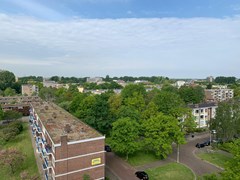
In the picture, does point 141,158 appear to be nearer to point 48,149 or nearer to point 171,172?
point 171,172

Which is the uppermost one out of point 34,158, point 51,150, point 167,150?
point 51,150

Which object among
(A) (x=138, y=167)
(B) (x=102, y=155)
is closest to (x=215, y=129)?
(A) (x=138, y=167)

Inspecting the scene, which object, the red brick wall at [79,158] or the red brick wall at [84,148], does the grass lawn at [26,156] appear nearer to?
the red brick wall at [79,158]

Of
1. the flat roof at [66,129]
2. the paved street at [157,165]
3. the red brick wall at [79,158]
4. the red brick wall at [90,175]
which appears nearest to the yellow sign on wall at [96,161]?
the red brick wall at [79,158]

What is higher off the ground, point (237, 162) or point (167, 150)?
point (237, 162)

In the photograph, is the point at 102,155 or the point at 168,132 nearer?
the point at 102,155

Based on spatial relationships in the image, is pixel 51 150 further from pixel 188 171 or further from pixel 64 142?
pixel 188 171

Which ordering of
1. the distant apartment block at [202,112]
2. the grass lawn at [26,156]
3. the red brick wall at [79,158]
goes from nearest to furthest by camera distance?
the red brick wall at [79,158] → the grass lawn at [26,156] → the distant apartment block at [202,112]
